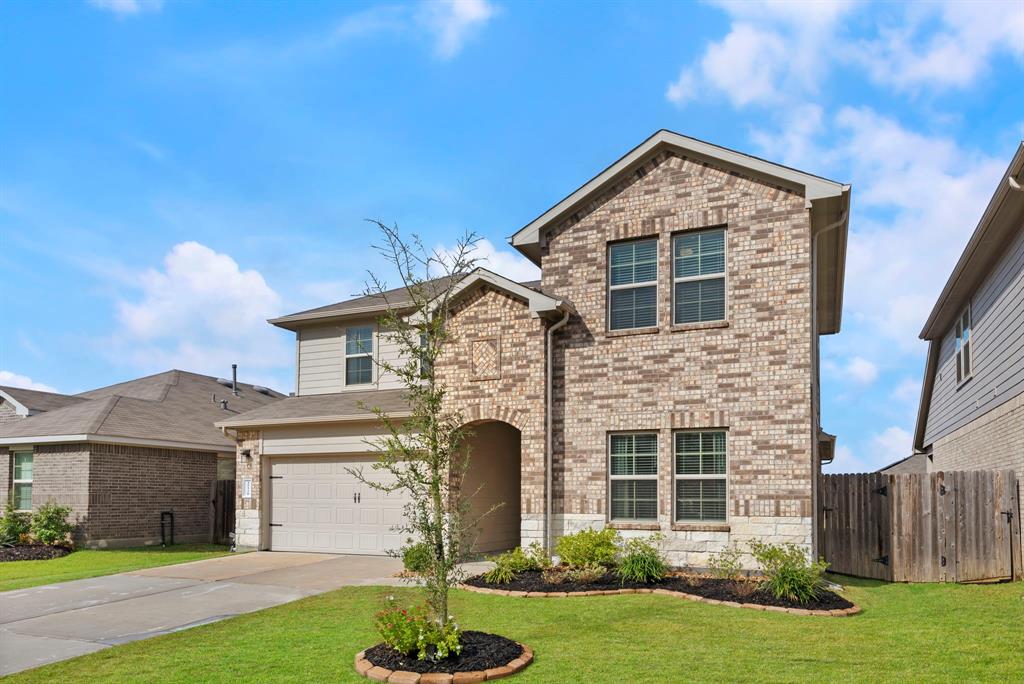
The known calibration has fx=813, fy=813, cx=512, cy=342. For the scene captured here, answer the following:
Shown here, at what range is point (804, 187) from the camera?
1336 cm

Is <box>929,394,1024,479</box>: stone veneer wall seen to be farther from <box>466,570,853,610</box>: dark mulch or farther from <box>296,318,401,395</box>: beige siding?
<box>296,318,401,395</box>: beige siding

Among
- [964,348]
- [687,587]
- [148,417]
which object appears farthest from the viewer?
[148,417]

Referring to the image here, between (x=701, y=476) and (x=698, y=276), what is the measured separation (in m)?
3.44

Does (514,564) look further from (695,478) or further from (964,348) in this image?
(964,348)

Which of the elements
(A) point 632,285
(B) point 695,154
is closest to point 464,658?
(A) point 632,285

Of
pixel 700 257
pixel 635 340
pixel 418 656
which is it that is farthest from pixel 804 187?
pixel 418 656

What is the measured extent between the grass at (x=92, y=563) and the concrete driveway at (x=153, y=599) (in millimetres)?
Answer: 916

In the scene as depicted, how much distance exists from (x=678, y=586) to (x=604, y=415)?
336 centimetres

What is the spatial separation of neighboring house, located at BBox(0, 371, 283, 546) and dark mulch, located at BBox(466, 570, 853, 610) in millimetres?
12173

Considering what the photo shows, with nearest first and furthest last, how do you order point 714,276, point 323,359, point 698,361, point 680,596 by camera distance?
1. point 680,596
2. point 698,361
3. point 714,276
4. point 323,359

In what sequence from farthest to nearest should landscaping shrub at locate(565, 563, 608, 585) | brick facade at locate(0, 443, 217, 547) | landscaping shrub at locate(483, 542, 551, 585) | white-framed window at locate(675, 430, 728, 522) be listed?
brick facade at locate(0, 443, 217, 547)
white-framed window at locate(675, 430, 728, 522)
landscaping shrub at locate(483, 542, 551, 585)
landscaping shrub at locate(565, 563, 608, 585)

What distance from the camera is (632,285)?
14.7 meters

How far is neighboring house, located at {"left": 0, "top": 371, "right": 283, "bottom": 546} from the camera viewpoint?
810 inches

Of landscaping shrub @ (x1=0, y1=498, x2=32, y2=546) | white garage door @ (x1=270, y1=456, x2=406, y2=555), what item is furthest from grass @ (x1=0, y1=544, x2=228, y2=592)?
landscaping shrub @ (x1=0, y1=498, x2=32, y2=546)
